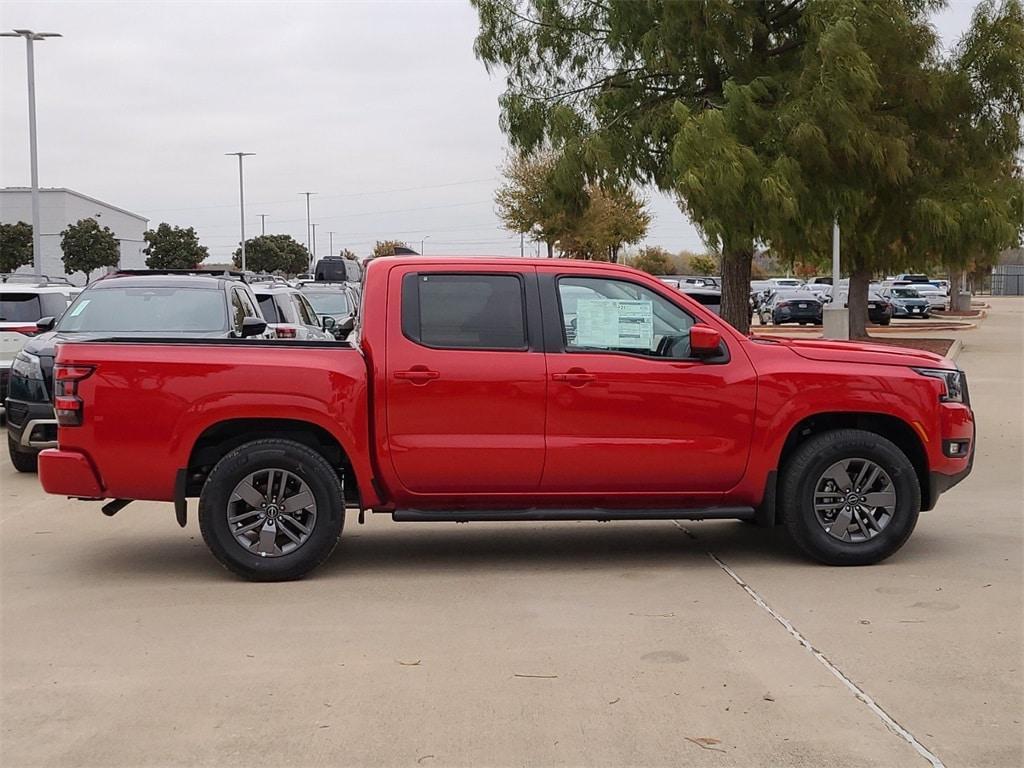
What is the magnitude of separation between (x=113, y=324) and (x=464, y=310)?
202 inches

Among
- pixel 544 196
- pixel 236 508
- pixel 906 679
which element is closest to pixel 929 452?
pixel 906 679

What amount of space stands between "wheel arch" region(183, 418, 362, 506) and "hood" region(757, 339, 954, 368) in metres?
2.86

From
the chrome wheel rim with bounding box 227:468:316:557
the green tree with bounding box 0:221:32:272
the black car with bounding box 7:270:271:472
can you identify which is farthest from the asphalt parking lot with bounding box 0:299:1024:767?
the green tree with bounding box 0:221:32:272

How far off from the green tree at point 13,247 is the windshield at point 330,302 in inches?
1831

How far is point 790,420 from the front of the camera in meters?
7.59

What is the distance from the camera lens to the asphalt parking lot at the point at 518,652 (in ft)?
15.6

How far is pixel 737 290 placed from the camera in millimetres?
19484

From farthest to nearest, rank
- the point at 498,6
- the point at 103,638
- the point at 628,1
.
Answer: the point at 498,6, the point at 628,1, the point at 103,638

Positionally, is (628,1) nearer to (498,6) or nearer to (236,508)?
(498,6)

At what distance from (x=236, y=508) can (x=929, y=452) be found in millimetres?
4241

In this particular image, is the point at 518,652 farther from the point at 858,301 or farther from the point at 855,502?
the point at 858,301

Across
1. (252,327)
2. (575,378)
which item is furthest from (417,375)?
(252,327)

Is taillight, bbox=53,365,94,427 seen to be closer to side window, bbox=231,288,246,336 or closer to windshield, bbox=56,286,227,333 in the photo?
windshield, bbox=56,286,227,333

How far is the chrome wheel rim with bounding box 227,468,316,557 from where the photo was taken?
729 centimetres
